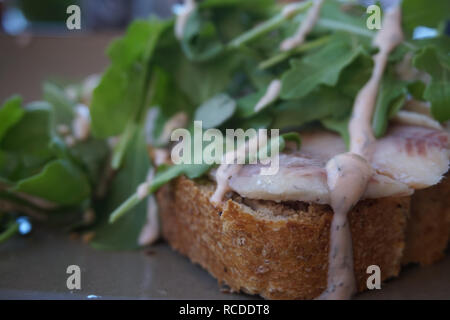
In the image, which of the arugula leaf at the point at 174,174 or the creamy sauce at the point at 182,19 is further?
the creamy sauce at the point at 182,19

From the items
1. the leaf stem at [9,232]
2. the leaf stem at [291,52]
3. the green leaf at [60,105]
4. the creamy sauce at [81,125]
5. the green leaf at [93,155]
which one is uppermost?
the leaf stem at [291,52]

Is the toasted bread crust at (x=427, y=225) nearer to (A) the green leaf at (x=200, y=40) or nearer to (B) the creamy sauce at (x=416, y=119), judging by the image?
(B) the creamy sauce at (x=416, y=119)

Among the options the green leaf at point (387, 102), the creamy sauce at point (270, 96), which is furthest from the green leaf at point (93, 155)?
the green leaf at point (387, 102)

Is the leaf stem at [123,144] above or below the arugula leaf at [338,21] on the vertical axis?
below

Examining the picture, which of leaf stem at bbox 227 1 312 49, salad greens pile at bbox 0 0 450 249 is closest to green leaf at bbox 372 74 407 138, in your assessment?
salad greens pile at bbox 0 0 450 249

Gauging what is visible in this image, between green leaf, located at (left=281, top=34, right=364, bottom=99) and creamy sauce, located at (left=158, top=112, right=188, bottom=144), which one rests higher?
green leaf, located at (left=281, top=34, right=364, bottom=99)

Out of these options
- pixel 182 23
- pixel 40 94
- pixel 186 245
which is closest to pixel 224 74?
pixel 182 23

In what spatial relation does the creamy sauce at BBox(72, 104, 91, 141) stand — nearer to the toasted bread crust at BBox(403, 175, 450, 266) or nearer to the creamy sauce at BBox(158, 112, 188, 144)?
the creamy sauce at BBox(158, 112, 188, 144)

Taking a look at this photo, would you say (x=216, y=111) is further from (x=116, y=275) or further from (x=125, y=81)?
(x=116, y=275)

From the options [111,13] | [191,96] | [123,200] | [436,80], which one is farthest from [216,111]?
[111,13]
